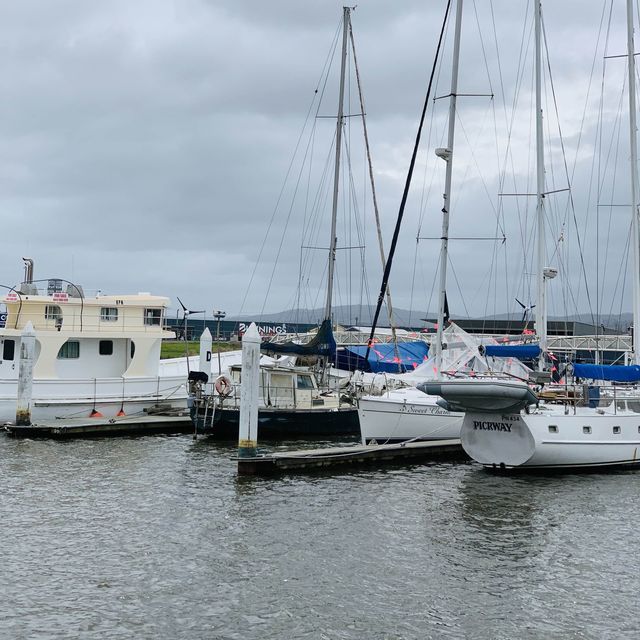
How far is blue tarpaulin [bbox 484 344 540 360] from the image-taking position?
2825cm

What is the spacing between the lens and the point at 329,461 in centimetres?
2375

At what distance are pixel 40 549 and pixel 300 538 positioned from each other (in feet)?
16.6

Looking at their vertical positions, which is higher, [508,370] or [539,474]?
[508,370]

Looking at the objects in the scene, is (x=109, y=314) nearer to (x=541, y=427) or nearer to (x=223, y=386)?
(x=223, y=386)

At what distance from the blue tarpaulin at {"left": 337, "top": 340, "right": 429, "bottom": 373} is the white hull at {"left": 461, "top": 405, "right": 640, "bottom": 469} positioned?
12141 millimetres

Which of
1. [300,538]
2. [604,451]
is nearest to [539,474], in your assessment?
[604,451]

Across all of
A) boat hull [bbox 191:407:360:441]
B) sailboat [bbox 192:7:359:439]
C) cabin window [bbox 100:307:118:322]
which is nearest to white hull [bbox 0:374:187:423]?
cabin window [bbox 100:307:118:322]

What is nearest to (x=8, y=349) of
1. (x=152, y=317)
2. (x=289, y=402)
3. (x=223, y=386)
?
(x=152, y=317)

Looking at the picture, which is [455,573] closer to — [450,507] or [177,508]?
[450,507]

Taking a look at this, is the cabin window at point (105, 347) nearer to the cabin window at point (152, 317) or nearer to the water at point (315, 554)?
the cabin window at point (152, 317)

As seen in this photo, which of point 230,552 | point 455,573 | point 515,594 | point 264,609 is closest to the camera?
point 264,609

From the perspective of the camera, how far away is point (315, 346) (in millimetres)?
32469

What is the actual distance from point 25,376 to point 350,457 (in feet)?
43.9

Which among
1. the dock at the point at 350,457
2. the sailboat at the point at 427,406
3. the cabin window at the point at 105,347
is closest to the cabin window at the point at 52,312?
the cabin window at the point at 105,347
